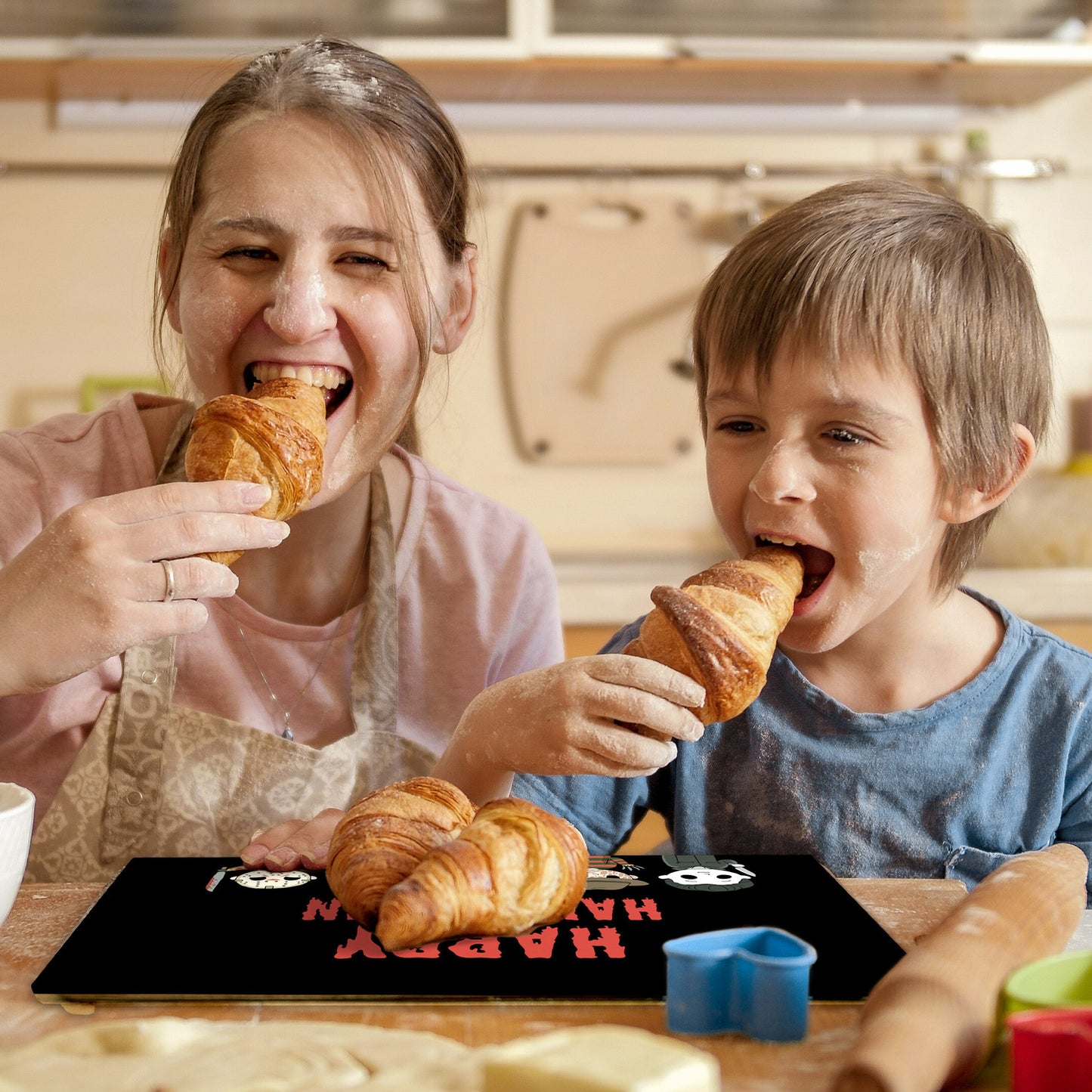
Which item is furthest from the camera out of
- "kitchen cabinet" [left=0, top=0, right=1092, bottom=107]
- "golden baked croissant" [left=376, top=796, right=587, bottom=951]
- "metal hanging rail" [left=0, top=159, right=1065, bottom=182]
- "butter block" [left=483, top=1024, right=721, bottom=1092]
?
"metal hanging rail" [left=0, top=159, right=1065, bottom=182]

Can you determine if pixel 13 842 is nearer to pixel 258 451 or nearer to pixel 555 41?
pixel 258 451

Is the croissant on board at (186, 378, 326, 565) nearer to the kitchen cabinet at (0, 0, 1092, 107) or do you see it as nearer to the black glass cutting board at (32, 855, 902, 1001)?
the black glass cutting board at (32, 855, 902, 1001)

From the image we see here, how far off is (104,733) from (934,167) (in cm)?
244

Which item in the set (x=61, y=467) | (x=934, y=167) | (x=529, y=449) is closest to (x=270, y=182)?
(x=61, y=467)

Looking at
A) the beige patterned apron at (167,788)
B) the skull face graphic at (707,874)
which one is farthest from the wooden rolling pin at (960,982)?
the beige patterned apron at (167,788)

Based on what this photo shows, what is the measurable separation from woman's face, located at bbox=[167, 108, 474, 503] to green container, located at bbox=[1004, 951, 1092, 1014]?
2.90 ft

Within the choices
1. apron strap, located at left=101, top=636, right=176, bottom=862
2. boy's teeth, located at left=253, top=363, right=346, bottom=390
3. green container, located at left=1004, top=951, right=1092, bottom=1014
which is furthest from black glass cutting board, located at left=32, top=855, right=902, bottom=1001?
boy's teeth, located at left=253, top=363, right=346, bottom=390

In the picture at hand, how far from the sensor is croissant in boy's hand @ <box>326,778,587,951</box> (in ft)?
2.44

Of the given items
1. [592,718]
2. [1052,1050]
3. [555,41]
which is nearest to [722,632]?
[592,718]

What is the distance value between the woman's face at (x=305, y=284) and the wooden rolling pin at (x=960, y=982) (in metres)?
0.80

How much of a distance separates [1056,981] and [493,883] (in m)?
0.32

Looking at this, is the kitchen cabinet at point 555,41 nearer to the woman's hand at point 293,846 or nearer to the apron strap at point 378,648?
the apron strap at point 378,648

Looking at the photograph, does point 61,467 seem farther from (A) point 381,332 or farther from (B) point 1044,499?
(B) point 1044,499

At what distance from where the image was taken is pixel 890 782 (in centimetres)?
120
